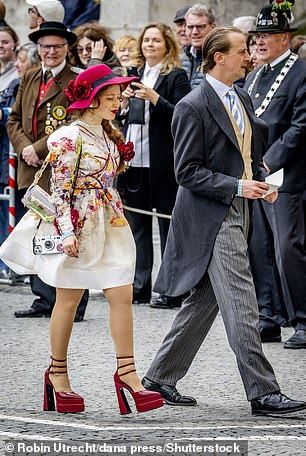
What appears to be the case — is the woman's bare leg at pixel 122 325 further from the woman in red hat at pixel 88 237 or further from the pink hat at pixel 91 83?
the pink hat at pixel 91 83

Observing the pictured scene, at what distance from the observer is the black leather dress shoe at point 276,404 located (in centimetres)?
733

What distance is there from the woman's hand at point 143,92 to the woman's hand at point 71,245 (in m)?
3.60

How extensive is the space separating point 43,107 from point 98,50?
1.16m

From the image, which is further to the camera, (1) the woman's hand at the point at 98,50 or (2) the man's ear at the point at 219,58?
(1) the woman's hand at the point at 98,50

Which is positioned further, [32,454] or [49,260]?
[49,260]

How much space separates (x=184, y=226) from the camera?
7.66 m

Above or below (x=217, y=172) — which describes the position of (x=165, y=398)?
below

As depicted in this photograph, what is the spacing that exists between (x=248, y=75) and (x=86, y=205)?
9.89 ft

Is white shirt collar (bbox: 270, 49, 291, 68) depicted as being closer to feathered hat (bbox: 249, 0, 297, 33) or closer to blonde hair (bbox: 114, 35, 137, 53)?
feathered hat (bbox: 249, 0, 297, 33)

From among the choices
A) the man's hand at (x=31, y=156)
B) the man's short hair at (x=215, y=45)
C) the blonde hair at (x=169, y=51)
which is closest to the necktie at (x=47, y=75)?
the man's hand at (x=31, y=156)

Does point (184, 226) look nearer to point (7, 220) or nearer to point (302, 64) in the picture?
point (302, 64)

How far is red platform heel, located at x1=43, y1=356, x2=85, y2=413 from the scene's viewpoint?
740 centimetres

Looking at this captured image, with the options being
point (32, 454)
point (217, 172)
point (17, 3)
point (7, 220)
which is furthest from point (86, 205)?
point (17, 3)

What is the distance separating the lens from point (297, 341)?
952 centimetres
